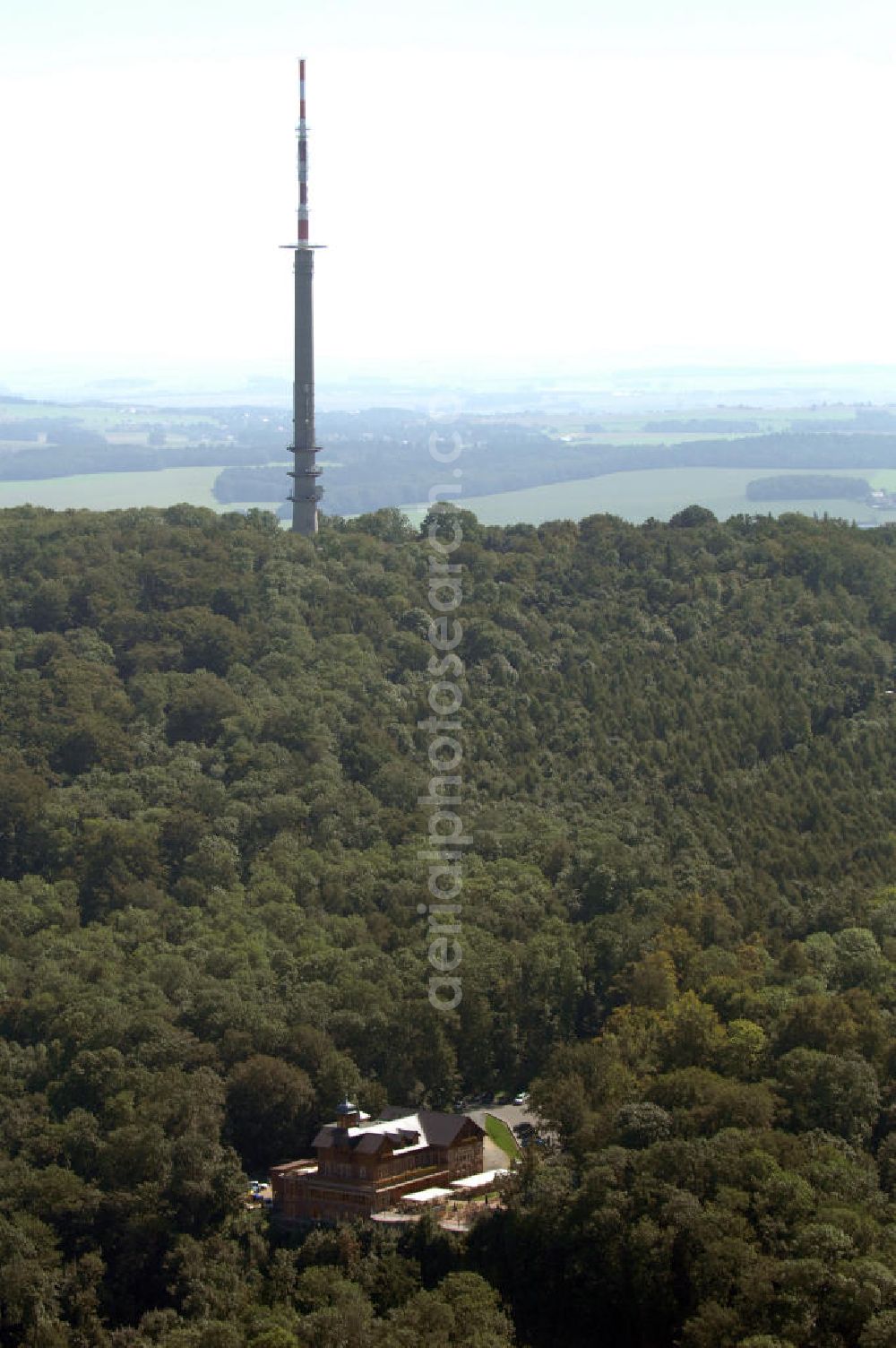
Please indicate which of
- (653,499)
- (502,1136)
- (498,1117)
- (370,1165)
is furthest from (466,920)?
(653,499)

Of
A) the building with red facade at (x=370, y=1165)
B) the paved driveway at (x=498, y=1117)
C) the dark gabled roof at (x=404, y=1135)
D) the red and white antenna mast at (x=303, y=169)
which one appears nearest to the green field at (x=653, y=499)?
the red and white antenna mast at (x=303, y=169)

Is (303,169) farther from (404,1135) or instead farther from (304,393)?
(404,1135)

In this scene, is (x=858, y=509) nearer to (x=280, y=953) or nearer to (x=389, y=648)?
(x=389, y=648)

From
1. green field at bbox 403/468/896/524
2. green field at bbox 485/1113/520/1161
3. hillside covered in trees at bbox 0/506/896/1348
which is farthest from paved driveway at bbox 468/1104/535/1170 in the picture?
green field at bbox 403/468/896/524

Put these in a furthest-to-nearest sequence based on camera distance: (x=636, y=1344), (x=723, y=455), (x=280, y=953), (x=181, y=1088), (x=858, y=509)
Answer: (x=723, y=455)
(x=858, y=509)
(x=280, y=953)
(x=181, y=1088)
(x=636, y=1344)

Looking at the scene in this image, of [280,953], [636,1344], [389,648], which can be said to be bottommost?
[636,1344]

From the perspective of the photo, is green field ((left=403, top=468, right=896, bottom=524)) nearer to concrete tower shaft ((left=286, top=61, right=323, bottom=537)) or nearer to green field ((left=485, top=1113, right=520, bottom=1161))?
concrete tower shaft ((left=286, top=61, right=323, bottom=537))

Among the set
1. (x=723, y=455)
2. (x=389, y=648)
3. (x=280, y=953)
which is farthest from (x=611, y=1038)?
(x=723, y=455)

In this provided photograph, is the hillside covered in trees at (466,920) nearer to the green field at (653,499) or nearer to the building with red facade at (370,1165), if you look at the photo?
the building with red facade at (370,1165)
